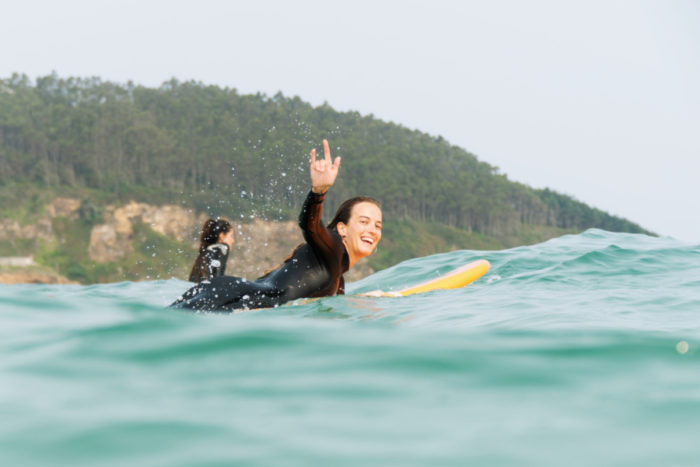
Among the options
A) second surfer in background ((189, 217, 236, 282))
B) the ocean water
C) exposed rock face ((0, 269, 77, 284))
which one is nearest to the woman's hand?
the ocean water

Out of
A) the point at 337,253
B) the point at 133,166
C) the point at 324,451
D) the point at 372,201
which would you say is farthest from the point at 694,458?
the point at 133,166

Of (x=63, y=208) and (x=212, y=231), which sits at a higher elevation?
(x=63, y=208)

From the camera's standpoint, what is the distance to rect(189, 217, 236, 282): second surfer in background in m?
8.22

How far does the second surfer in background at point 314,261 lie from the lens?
5312mm

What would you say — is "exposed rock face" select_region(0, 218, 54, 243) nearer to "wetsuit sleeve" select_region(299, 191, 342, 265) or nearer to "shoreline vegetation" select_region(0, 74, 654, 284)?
"shoreline vegetation" select_region(0, 74, 654, 284)

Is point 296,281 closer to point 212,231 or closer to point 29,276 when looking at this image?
point 212,231

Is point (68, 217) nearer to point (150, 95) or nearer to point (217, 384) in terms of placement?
point (150, 95)

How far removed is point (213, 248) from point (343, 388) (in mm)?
5474

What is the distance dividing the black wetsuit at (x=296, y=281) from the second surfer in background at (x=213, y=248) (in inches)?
95.7

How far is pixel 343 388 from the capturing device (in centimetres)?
309

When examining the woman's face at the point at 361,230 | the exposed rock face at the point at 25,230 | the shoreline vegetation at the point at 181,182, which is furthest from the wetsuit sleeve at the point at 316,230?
the exposed rock face at the point at 25,230

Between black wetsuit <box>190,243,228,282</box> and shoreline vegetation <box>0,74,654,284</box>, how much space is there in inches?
1714

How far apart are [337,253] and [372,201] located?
81 centimetres

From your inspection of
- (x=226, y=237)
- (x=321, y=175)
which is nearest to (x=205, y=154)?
(x=226, y=237)
